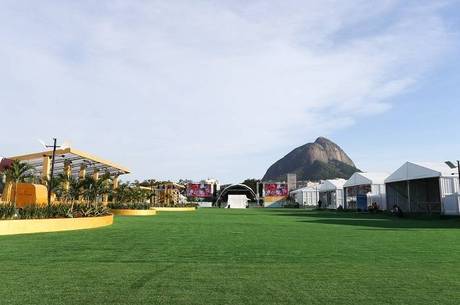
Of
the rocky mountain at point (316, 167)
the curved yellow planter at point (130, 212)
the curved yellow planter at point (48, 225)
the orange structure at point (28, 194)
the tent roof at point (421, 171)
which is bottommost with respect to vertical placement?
the curved yellow planter at point (48, 225)

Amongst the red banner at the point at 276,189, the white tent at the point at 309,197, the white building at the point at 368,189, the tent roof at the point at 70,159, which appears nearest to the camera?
the tent roof at the point at 70,159

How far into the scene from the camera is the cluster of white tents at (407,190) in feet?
101

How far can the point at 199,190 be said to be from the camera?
318 ft

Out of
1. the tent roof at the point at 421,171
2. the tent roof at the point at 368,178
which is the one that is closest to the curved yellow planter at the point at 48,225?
the tent roof at the point at 421,171

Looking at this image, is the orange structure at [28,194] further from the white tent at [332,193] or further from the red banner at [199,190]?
the red banner at [199,190]

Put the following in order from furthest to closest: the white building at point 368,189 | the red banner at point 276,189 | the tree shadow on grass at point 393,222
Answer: the red banner at point 276,189 < the white building at point 368,189 < the tree shadow on grass at point 393,222

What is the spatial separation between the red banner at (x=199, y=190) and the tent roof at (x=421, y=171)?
Result: 6345cm

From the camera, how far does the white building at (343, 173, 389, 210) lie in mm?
42781

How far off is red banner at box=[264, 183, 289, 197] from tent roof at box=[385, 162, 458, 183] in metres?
57.8

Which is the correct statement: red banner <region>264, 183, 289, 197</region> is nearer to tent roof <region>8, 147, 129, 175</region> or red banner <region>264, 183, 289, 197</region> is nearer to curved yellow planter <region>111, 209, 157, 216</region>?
tent roof <region>8, 147, 129, 175</region>

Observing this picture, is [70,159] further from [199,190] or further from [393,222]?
[199,190]

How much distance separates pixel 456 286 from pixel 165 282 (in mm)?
4541

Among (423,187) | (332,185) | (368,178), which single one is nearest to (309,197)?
(332,185)

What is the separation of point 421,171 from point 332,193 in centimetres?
2498
